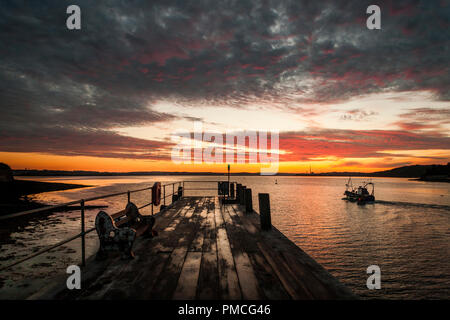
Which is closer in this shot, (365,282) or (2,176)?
(365,282)

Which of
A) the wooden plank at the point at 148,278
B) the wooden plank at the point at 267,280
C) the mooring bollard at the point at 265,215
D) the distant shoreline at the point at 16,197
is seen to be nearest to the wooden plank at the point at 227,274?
the wooden plank at the point at 267,280

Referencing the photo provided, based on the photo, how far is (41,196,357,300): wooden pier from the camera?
131 inches

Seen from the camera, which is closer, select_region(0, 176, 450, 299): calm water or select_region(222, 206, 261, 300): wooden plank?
select_region(222, 206, 261, 300): wooden plank

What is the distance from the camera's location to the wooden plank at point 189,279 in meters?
3.28

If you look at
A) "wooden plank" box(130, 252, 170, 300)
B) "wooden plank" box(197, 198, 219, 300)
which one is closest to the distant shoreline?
"wooden plank" box(197, 198, 219, 300)

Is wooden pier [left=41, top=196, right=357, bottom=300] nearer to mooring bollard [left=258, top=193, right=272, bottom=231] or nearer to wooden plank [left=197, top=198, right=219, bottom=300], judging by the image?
wooden plank [left=197, top=198, right=219, bottom=300]

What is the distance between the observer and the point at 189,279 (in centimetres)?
379

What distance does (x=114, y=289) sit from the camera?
3.45 metres

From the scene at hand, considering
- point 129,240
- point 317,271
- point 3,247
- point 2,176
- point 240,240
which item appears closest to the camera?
point 317,271

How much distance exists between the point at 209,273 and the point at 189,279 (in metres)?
0.41

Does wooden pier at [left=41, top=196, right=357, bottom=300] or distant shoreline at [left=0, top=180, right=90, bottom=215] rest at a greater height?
wooden pier at [left=41, top=196, right=357, bottom=300]
